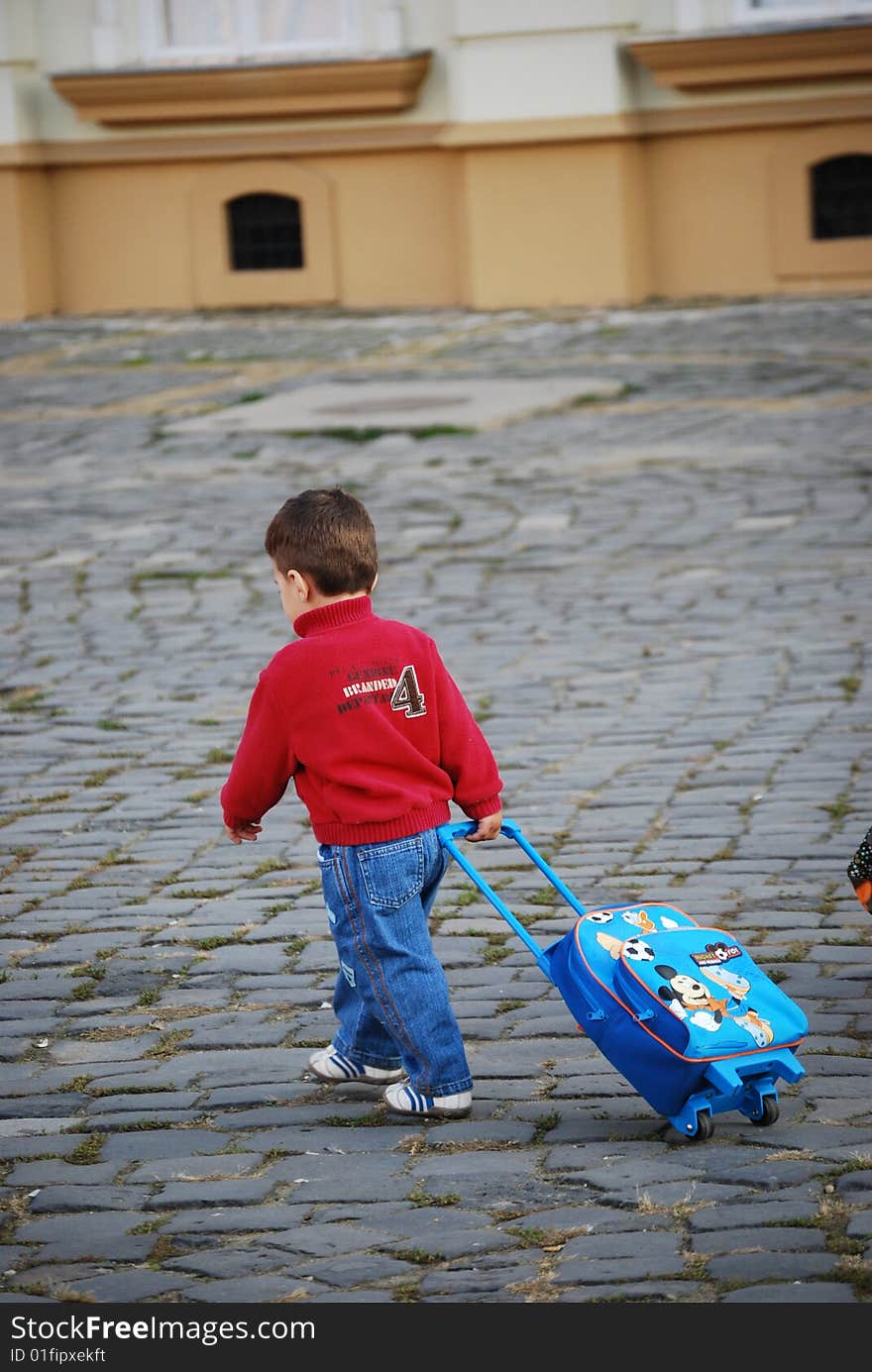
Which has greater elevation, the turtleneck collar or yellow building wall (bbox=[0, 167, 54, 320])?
yellow building wall (bbox=[0, 167, 54, 320])

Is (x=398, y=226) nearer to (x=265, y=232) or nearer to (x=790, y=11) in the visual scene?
(x=265, y=232)

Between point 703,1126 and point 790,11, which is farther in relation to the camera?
point 790,11

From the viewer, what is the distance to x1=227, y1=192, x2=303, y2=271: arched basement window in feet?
59.0

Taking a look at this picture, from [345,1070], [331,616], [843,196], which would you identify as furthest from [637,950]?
[843,196]

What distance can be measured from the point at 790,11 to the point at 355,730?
14.1 m

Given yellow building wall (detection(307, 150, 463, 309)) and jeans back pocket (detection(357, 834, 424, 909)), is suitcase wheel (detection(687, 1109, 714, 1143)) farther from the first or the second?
yellow building wall (detection(307, 150, 463, 309))

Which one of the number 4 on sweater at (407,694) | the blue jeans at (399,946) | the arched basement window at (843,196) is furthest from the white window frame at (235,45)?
the blue jeans at (399,946)

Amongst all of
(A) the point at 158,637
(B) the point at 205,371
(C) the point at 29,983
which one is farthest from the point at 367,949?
(B) the point at 205,371

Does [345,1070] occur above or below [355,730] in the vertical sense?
below

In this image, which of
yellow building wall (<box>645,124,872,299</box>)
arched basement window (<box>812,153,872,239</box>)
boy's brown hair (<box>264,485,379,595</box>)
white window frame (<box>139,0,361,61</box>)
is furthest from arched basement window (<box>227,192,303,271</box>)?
boy's brown hair (<box>264,485,379,595</box>)

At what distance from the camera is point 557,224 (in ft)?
54.4

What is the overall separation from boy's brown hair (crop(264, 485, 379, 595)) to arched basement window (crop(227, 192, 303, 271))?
1490 cm

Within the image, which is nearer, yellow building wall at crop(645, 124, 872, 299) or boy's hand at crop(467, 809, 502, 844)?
boy's hand at crop(467, 809, 502, 844)
